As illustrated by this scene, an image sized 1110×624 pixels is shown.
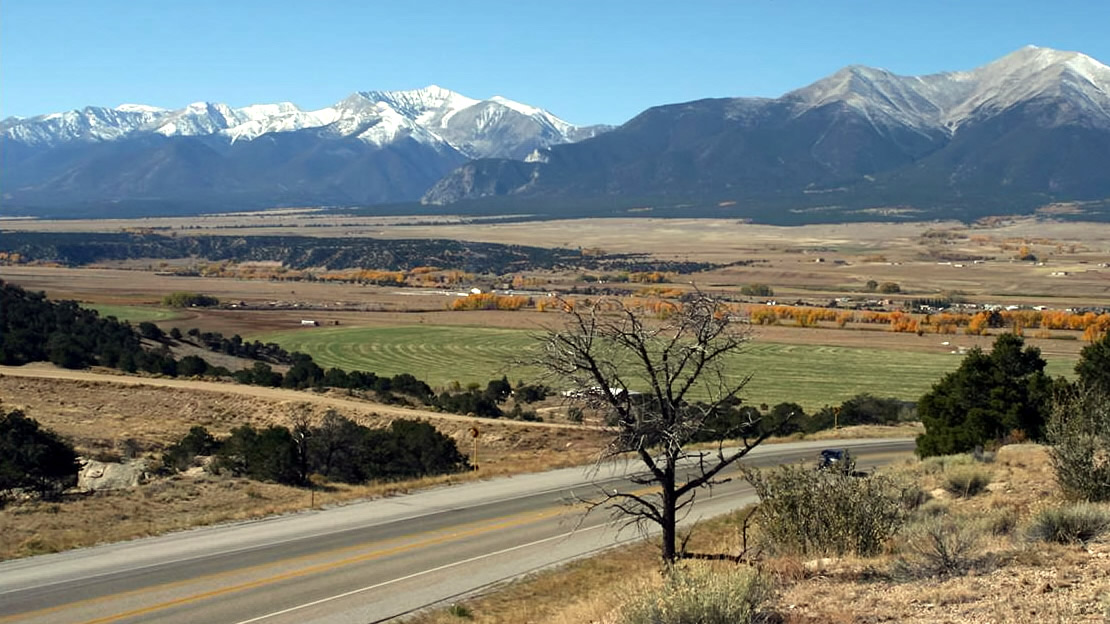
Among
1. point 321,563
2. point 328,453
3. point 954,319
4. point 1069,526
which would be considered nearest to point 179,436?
point 328,453

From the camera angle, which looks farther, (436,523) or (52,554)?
(436,523)

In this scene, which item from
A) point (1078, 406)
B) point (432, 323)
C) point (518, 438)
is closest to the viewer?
point (1078, 406)

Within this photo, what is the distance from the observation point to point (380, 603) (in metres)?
18.5

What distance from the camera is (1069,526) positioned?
53.0 feet

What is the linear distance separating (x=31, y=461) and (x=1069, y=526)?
27.8 metres

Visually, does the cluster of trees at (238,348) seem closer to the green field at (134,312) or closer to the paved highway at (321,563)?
the green field at (134,312)

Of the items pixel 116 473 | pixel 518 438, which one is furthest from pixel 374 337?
pixel 116 473

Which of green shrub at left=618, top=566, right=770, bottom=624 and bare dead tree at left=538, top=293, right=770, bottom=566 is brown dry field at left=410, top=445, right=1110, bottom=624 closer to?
green shrub at left=618, top=566, right=770, bottom=624

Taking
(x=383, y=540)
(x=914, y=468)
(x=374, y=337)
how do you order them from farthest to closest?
1. (x=374, y=337)
2. (x=914, y=468)
3. (x=383, y=540)

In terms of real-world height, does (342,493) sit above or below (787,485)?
below

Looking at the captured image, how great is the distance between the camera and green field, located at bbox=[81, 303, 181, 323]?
353ft

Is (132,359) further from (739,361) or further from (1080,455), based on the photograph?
(1080,455)

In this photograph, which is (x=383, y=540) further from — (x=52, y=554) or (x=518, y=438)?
(x=518, y=438)

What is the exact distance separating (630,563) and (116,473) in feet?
67.4
